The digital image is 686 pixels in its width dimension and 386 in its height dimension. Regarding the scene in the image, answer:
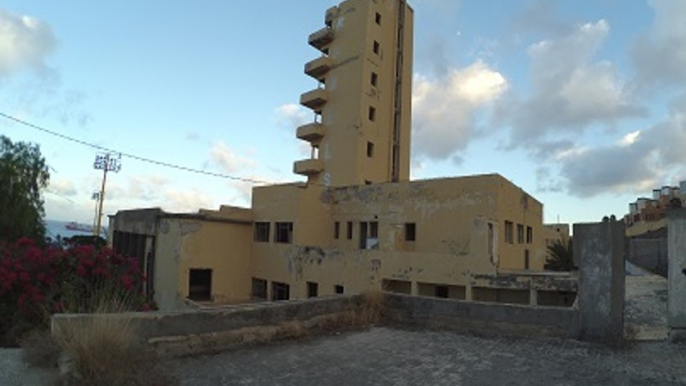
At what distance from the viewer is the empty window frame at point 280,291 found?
2881 cm

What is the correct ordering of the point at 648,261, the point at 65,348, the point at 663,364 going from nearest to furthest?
the point at 65,348, the point at 663,364, the point at 648,261

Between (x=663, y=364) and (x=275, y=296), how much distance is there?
25.3 m

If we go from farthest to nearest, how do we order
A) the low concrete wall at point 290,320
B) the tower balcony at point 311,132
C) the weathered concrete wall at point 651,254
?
the tower balcony at point 311,132 → the weathered concrete wall at point 651,254 → the low concrete wall at point 290,320

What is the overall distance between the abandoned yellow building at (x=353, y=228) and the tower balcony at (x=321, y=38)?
329mm

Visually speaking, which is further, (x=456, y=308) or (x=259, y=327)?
(x=456, y=308)

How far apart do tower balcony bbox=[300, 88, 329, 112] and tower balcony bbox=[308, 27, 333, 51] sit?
181 inches

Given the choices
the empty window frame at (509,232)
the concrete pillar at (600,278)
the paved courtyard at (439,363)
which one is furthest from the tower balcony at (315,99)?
the concrete pillar at (600,278)

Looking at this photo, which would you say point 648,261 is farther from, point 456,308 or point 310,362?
point 310,362

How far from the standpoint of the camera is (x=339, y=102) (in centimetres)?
3941

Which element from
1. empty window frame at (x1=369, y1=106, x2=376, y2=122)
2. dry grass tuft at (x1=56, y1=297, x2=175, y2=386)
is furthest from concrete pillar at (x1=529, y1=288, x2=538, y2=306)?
empty window frame at (x1=369, y1=106, x2=376, y2=122)

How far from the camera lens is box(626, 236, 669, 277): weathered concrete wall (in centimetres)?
2036

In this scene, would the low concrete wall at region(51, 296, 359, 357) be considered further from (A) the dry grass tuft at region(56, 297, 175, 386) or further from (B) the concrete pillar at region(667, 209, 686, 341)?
(B) the concrete pillar at region(667, 209, 686, 341)

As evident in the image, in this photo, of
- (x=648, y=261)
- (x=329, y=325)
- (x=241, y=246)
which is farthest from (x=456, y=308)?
(x=241, y=246)

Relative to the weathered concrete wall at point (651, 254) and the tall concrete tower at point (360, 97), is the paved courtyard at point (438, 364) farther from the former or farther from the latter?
the tall concrete tower at point (360, 97)
